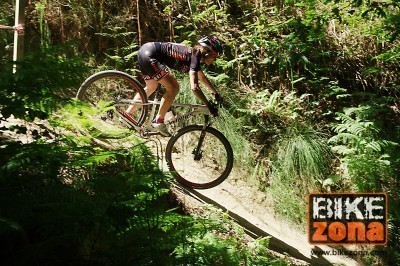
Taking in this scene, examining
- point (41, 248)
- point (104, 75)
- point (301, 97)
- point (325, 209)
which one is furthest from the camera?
point (301, 97)

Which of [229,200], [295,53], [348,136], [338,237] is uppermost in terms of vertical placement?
[295,53]

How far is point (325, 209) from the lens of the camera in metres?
6.87

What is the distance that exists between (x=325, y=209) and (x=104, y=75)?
443 cm

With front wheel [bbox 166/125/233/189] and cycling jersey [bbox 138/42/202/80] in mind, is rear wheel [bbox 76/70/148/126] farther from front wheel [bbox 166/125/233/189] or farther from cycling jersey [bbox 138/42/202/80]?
front wheel [bbox 166/125/233/189]

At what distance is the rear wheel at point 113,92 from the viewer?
5777 millimetres

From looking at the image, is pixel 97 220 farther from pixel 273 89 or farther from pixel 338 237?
pixel 273 89

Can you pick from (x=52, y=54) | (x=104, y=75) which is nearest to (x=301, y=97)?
(x=104, y=75)

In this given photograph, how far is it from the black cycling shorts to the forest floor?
996mm

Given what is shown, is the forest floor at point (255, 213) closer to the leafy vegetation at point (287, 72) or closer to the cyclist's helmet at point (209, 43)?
the leafy vegetation at point (287, 72)

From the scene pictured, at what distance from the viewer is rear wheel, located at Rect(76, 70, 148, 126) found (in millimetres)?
5777

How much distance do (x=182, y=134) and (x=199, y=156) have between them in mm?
486

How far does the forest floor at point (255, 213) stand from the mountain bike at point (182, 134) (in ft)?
0.94

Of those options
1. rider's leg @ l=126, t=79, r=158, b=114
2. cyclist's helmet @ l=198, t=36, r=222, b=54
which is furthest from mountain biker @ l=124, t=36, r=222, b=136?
rider's leg @ l=126, t=79, r=158, b=114

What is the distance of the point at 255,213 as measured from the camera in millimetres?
6305
